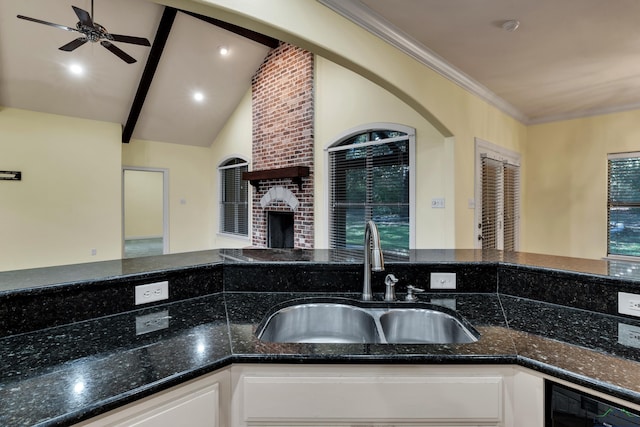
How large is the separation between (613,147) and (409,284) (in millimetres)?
4409

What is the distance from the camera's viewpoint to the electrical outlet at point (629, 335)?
99cm

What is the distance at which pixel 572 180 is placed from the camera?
180 inches

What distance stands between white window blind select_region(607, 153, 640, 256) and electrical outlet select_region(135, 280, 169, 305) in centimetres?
528

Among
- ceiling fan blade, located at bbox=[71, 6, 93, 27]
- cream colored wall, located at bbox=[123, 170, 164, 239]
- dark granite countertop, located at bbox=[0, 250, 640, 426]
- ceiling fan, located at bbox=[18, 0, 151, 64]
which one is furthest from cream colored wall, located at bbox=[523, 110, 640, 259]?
cream colored wall, located at bbox=[123, 170, 164, 239]

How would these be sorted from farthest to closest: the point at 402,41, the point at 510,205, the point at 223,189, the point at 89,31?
the point at 223,189, the point at 510,205, the point at 89,31, the point at 402,41

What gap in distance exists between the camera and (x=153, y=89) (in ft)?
18.1

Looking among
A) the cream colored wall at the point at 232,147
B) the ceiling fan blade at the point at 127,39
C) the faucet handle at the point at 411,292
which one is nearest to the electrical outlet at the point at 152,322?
the faucet handle at the point at 411,292

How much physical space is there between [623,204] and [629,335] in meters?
4.26

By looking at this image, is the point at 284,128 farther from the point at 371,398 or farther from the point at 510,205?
the point at 371,398

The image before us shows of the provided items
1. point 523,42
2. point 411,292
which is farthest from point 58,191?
point 523,42

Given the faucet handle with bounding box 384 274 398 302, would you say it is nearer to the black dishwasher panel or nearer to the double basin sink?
the double basin sink

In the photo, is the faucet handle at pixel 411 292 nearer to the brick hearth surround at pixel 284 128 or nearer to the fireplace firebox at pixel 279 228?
the brick hearth surround at pixel 284 128

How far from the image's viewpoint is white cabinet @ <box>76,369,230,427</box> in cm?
75

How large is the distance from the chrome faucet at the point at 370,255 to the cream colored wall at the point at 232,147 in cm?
475
